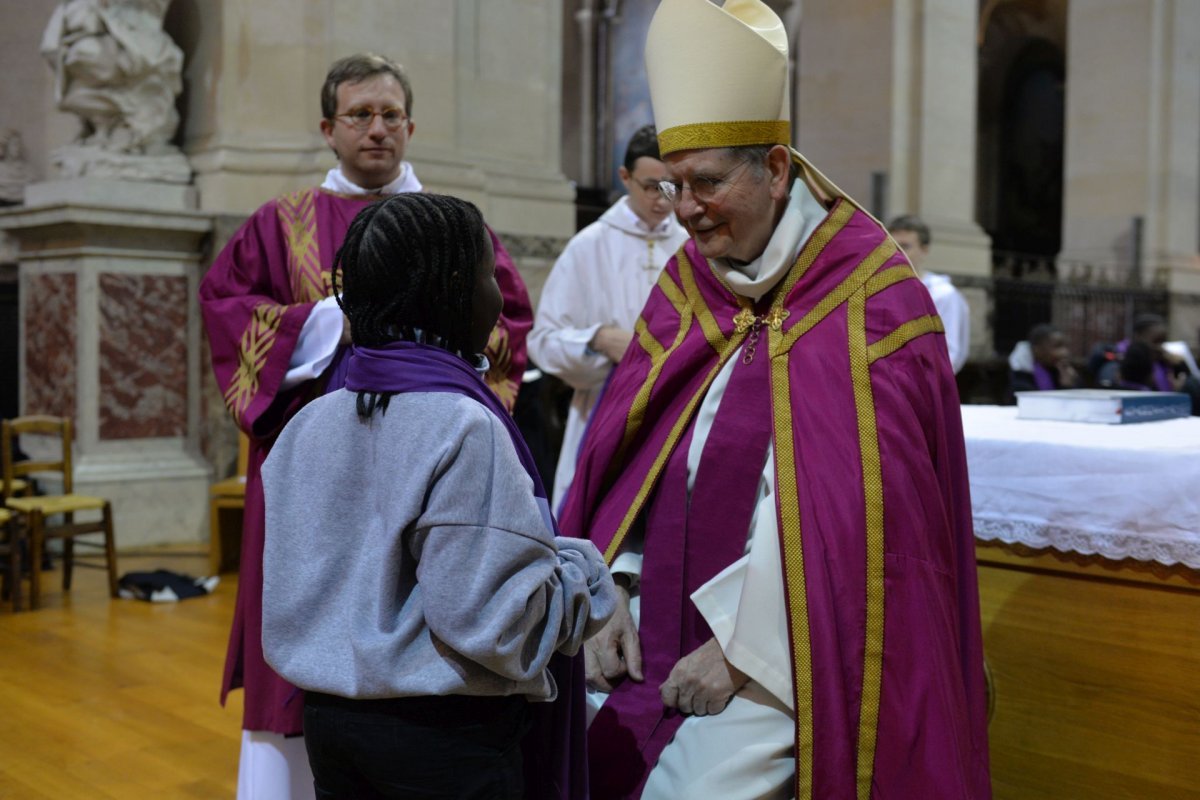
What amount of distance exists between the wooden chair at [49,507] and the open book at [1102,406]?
14.2 ft

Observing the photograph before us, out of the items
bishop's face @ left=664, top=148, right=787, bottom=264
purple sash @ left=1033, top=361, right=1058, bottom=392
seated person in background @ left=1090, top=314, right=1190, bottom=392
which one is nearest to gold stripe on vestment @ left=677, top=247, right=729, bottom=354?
bishop's face @ left=664, top=148, right=787, bottom=264

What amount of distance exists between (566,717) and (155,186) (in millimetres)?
5874

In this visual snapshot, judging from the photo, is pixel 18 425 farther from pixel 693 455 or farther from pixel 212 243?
pixel 693 455

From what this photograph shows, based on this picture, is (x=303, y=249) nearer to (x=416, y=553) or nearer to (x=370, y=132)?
(x=370, y=132)

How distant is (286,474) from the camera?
1.85m

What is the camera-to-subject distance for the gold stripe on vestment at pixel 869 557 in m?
2.15

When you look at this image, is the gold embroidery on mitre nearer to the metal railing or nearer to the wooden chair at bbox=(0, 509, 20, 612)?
Answer: the wooden chair at bbox=(0, 509, 20, 612)

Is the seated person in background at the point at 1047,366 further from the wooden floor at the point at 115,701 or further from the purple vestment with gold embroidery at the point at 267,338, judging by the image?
the purple vestment with gold embroidery at the point at 267,338

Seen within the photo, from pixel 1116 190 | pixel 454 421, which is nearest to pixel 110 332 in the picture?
pixel 454 421

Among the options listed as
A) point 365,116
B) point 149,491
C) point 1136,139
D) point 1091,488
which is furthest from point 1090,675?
point 1136,139

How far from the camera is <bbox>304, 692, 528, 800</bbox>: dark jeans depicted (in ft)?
5.86

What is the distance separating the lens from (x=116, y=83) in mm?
7152

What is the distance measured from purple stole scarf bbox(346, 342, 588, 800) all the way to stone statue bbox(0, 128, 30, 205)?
7823 millimetres

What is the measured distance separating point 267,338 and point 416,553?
4.31 ft
